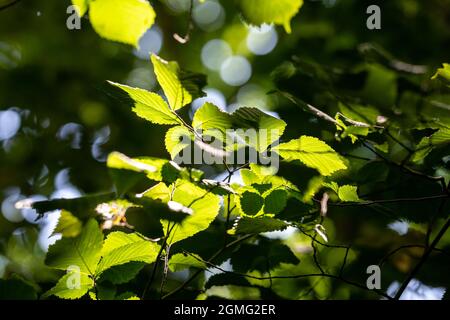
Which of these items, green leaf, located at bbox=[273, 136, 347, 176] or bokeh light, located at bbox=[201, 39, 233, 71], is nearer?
green leaf, located at bbox=[273, 136, 347, 176]

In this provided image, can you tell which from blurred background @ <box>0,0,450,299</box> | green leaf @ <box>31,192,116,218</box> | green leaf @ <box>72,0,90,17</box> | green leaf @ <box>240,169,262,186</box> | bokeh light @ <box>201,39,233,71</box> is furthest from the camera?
bokeh light @ <box>201,39,233,71</box>

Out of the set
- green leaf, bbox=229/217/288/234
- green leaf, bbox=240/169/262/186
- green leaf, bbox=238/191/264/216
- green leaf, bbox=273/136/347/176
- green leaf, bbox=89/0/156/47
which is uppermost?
green leaf, bbox=89/0/156/47

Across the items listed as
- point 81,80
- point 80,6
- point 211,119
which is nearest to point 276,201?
point 211,119

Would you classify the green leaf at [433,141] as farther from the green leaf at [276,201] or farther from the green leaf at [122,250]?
the green leaf at [122,250]

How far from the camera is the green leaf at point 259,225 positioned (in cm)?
63

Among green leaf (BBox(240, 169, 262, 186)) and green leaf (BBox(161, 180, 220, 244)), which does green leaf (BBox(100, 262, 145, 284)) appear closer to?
green leaf (BBox(161, 180, 220, 244))

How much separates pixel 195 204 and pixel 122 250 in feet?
0.54

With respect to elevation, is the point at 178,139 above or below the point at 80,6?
below

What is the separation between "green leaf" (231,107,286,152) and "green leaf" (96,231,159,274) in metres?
0.26

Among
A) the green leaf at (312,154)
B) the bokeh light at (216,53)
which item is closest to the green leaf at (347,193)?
the green leaf at (312,154)

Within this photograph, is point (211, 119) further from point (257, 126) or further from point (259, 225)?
point (259, 225)

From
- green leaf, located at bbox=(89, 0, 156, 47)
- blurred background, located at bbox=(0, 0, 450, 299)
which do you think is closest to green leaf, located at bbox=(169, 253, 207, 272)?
green leaf, located at bbox=(89, 0, 156, 47)

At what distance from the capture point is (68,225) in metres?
0.58

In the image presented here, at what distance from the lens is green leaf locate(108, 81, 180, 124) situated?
1.97 feet
